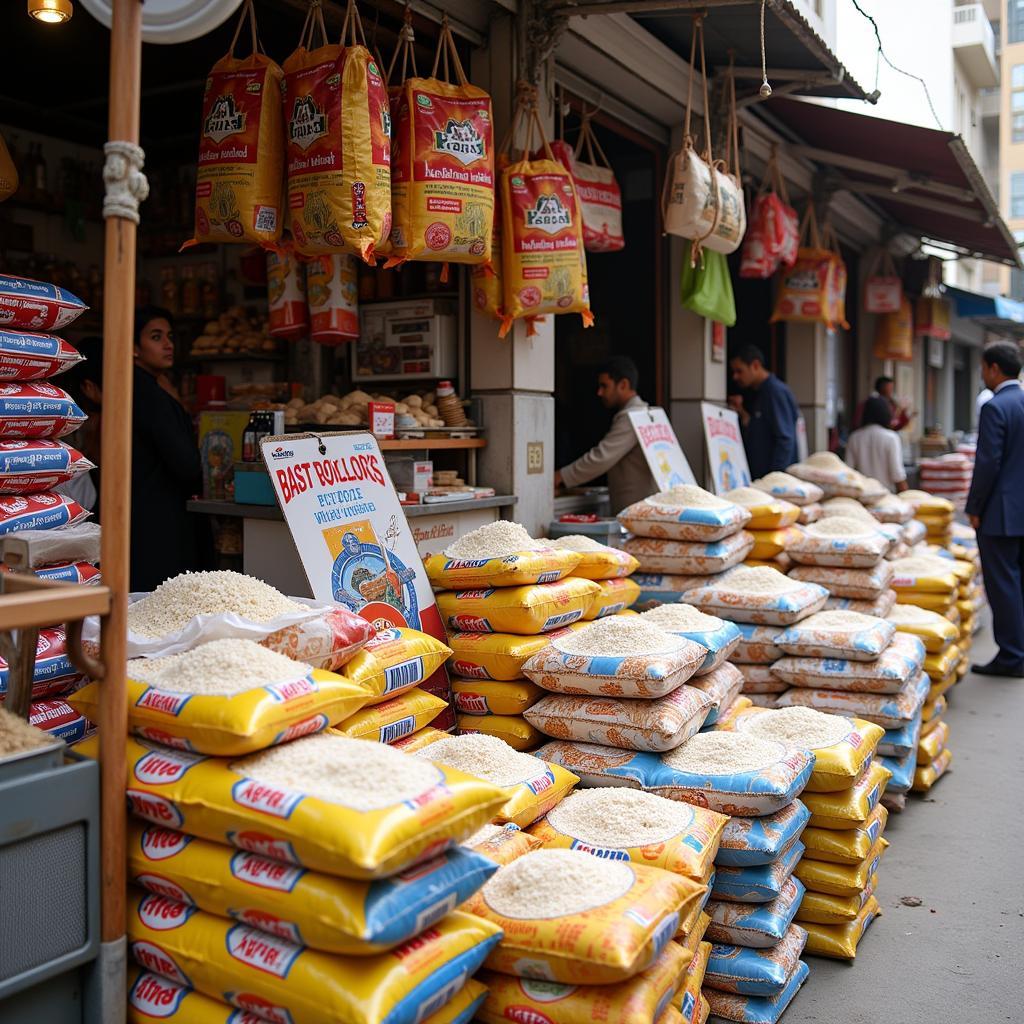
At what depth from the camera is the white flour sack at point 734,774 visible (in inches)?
111

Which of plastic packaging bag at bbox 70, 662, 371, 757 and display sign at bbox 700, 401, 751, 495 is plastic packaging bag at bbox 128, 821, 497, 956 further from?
display sign at bbox 700, 401, 751, 495

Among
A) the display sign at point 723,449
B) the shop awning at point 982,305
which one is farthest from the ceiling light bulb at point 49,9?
the shop awning at point 982,305

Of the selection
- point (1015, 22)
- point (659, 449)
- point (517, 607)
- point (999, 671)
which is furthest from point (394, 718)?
point (1015, 22)

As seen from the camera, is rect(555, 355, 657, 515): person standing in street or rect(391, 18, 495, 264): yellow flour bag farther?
rect(555, 355, 657, 515): person standing in street

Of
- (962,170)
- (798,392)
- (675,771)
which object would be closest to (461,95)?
(675,771)

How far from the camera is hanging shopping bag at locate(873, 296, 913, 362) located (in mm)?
11242

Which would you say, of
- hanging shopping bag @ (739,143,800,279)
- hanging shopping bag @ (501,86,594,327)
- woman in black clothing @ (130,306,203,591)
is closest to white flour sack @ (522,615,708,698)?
hanging shopping bag @ (501,86,594,327)

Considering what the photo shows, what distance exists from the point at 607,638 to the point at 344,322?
2139 millimetres

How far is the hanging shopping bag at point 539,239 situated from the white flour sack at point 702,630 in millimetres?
1302

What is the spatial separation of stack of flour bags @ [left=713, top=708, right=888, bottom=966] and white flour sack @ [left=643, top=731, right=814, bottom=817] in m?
0.14

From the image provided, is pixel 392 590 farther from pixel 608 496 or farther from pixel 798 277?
pixel 798 277

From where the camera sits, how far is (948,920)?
11.0 ft

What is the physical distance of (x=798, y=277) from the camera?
7.82 meters

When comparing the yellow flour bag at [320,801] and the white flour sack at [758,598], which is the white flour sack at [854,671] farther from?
the yellow flour bag at [320,801]
